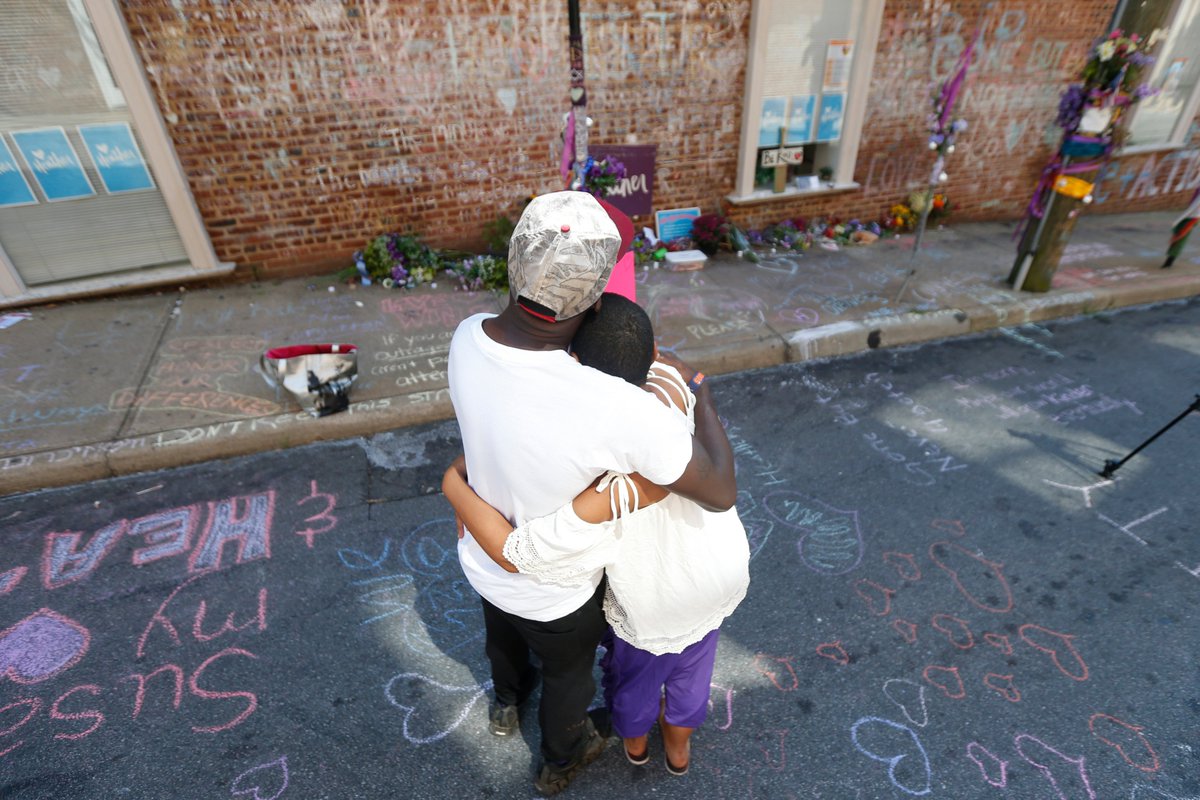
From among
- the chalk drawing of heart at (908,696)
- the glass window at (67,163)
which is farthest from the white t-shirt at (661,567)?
the glass window at (67,163)

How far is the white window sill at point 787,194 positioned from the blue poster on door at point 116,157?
18.7 ft

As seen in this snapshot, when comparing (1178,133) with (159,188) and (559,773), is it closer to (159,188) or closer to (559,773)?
(559,773)

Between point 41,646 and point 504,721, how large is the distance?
2131 millimetres

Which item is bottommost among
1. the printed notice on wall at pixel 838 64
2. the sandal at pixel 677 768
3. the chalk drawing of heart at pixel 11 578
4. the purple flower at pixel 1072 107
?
the sandal at pixel 677 768

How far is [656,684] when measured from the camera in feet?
6.46

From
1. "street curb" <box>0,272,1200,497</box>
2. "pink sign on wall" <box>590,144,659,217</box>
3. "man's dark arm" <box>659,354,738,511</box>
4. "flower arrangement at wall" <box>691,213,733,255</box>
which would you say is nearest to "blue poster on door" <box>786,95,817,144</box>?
"flower arrangement at wall" <box>691,213,733,255</box>

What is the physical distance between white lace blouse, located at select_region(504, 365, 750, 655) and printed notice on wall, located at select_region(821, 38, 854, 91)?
6.57 meters

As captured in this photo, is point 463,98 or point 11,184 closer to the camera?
point 11,184

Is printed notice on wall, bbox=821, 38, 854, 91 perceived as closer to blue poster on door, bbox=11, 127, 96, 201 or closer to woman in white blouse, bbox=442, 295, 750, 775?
woman in white blouse, bbox=442, 295, 750, 775

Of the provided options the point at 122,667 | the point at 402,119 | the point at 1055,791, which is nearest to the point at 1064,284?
the point at 1055,791

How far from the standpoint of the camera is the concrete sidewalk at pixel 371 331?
12.4ft

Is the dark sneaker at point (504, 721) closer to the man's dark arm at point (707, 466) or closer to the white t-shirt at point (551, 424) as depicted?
the white t-shirt at point (551, 424)

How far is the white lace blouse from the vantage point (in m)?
1.46

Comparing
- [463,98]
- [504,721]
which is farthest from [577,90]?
[504,721]
